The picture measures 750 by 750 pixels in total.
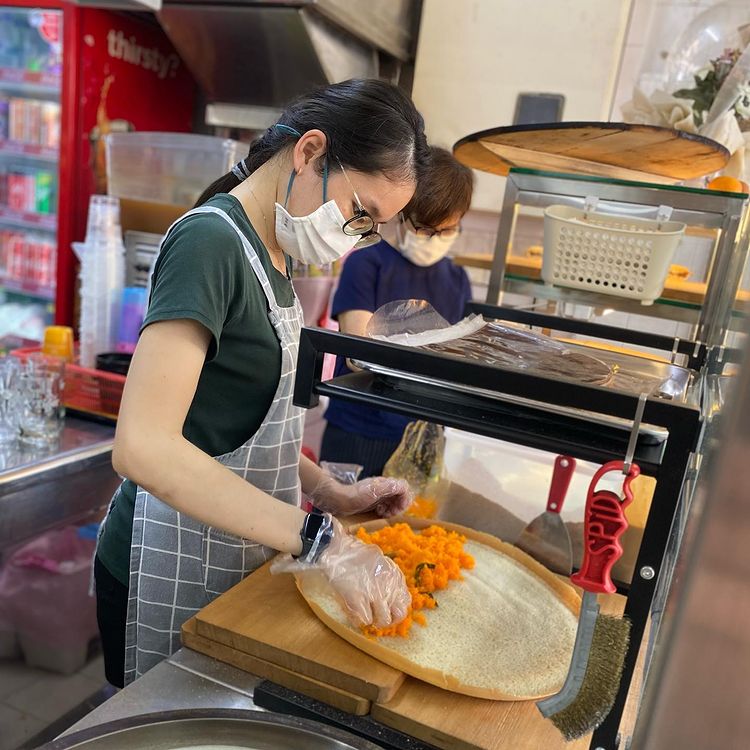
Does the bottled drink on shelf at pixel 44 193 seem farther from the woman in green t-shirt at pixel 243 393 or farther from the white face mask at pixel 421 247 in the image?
the woman in green t-shirt at pixel 243 393

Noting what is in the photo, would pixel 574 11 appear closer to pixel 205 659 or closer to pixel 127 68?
pixel 127 68

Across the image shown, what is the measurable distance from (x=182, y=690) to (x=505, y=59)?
9.60 ft

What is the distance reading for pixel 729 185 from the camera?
4.48 ft

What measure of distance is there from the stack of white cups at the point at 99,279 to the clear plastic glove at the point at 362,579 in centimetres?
171

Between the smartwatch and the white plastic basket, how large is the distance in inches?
30.4

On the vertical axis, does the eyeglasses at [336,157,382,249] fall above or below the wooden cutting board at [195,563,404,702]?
above

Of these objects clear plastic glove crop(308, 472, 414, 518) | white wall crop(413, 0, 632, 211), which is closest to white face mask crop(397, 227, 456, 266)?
white wall crop(413, 0, 632, 211)

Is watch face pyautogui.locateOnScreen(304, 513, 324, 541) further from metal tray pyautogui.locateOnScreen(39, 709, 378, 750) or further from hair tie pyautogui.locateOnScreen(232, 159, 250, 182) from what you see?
hair tie pyautogui.locateOnScreen(232, 159, 250, 182)

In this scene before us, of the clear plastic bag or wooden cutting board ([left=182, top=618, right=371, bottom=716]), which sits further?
the clear plastic bag

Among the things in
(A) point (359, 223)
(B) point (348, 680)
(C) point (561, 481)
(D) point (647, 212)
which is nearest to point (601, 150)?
(D) point (647, 212)

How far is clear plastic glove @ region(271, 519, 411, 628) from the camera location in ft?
2.82

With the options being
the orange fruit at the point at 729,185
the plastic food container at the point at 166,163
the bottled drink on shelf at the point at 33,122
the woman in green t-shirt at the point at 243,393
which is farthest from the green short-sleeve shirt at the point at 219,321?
the bottled drink on shelf at the point at 33,122

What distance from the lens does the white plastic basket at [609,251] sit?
1296 millimetres

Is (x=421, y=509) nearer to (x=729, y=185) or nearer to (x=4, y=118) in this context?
(x=729, y=185)
